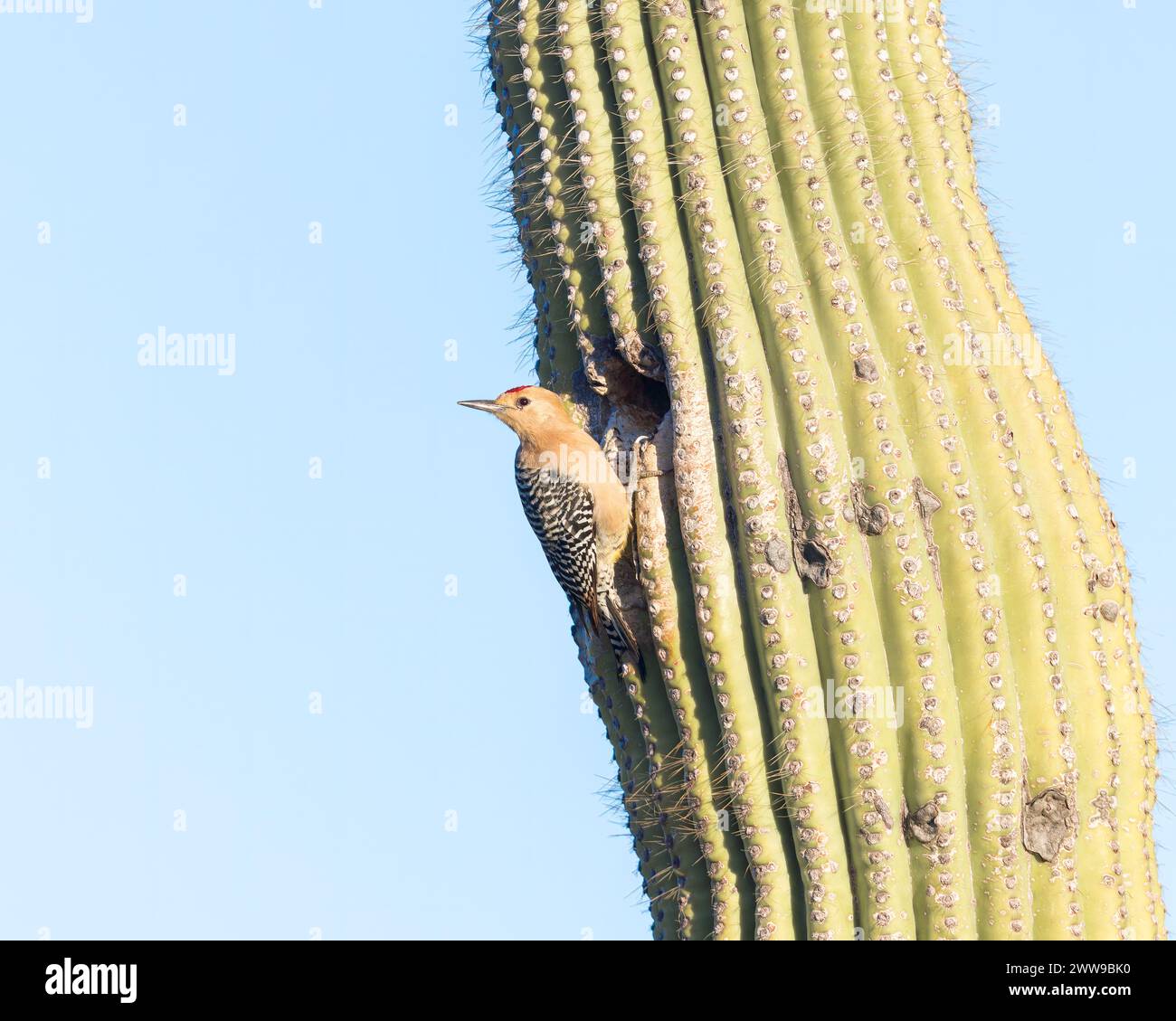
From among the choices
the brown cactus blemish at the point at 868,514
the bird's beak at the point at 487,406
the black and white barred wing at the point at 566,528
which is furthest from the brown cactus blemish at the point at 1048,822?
the bird's beak at the point at 487,406

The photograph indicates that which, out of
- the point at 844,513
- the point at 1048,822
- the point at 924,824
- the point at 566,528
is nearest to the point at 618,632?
the point at 566,528

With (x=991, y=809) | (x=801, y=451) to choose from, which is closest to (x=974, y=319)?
(x=801, y=451)

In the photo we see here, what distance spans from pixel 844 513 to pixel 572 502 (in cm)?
130

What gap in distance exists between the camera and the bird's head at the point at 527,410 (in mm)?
5938

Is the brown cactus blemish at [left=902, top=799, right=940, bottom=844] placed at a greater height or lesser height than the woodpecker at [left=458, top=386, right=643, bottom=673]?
lesser

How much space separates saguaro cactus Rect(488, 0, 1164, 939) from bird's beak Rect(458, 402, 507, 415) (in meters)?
1.08

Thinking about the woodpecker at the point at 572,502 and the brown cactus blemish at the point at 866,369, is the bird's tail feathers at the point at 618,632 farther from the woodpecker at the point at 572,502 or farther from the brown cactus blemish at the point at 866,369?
the brown cactus blemish at the point at 866,369

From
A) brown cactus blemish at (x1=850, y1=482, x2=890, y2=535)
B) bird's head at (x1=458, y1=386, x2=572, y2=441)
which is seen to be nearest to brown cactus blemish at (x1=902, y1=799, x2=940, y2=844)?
brown cactus blemish at (x1=850, y1=482, x2=890, y2=535)

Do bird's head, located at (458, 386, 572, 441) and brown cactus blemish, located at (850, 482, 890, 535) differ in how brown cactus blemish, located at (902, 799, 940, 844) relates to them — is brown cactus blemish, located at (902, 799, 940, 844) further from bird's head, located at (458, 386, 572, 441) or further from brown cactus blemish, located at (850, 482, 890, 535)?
bird's head, located at (458, 386, 572, 441)

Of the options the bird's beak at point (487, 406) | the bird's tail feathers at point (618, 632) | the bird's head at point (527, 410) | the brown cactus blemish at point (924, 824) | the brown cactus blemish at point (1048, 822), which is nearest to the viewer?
the brown cactus blemish at point (924, 824)

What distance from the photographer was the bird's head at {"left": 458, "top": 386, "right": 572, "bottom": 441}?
234 inches

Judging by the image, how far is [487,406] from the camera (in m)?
6.44

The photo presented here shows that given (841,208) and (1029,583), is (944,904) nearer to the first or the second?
(1029,583)

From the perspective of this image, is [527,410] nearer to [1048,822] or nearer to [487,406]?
[487,406]
